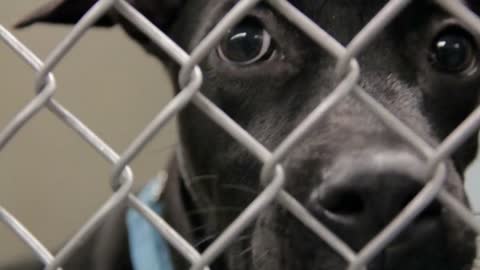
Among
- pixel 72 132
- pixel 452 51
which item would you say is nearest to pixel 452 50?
pixel 452 51

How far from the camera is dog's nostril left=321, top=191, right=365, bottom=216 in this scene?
95cm

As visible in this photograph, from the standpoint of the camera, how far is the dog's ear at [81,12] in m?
1.30

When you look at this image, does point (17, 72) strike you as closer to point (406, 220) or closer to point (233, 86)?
point (233, 86)

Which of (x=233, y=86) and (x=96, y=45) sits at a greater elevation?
(x=233, y=86)

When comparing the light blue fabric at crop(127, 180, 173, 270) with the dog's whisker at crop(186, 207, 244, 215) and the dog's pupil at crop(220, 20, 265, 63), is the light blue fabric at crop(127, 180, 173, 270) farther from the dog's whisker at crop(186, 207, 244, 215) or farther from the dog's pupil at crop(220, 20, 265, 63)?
the dog's pupil at crop(220, 20, 265, 63)

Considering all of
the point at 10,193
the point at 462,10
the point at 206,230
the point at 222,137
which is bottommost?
the point at 10,193

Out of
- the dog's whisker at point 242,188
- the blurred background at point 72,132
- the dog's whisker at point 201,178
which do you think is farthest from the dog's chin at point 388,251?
the blurred background at point 72,132

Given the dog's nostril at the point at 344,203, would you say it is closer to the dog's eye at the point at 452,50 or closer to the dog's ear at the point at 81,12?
the dog's eye at the point at 452,50

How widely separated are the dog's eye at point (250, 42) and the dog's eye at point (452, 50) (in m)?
0.26

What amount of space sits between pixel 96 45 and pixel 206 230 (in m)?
1.13

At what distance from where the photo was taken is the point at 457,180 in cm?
116

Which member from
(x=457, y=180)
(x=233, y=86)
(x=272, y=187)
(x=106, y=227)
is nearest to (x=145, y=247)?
(x=106, y=227)

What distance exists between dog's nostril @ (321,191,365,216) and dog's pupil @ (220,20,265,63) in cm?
40

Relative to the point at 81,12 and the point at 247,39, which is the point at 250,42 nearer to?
the point at 247,39
